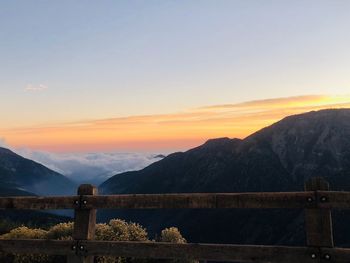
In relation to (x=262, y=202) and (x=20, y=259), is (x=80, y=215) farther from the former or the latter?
(x=20, y=259)

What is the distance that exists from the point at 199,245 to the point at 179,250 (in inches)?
14.3

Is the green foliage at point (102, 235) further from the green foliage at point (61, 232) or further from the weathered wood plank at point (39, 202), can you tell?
the weathered wood plank at point (39, 202)

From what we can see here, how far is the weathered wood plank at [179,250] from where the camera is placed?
6.99m

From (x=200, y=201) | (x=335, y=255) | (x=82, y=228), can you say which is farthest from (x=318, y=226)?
(x=82, y=228)

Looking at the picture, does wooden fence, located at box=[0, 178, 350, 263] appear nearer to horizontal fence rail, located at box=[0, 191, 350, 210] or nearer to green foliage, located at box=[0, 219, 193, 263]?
horizontal fence rail, located at box=[0, 191, 350, 210]

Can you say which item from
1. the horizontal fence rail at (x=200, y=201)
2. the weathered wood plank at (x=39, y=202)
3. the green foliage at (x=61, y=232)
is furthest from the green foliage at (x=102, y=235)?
the horizontal fence rail at (x=200, y=201)

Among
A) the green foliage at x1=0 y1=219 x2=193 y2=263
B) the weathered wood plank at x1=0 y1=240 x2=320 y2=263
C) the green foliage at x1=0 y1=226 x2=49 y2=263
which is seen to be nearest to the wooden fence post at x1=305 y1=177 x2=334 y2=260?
the weathered wood plank at x1=0 y1=240 x2=320 y2=263

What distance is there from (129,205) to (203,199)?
1.35 meters

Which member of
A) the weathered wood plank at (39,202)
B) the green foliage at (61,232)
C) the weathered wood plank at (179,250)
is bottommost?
the green foliage at (61,232)

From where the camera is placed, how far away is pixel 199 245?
7340 millimetres

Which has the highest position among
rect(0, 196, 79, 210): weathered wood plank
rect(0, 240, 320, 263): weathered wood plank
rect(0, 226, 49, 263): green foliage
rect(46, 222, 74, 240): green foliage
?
rect(0, 196, 79, 210): weathered wood plank

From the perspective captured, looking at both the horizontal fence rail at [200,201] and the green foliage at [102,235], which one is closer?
the horizontal fence rail at [200,201]

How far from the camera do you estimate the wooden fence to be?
6871 mm

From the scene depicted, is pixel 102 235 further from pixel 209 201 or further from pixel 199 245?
pixel 209 201
